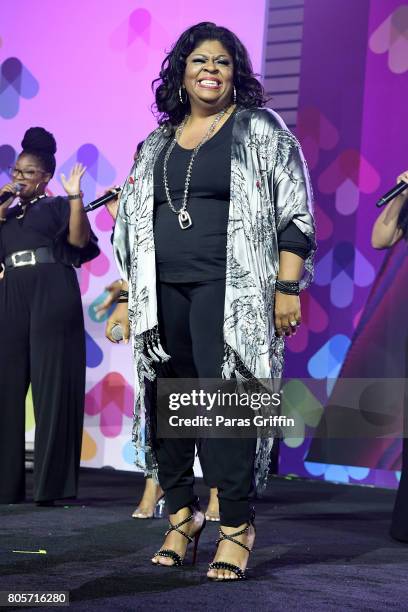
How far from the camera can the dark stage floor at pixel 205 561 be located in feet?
6.48

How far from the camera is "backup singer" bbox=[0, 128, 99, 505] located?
3928 mm

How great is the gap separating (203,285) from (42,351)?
178 centimetres

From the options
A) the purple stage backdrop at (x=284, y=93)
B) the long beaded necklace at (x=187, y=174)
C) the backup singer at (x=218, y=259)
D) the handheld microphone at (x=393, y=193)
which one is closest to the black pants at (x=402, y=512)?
the handheld microphone at (x=393, y=193)

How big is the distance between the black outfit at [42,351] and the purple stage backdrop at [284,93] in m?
1.24

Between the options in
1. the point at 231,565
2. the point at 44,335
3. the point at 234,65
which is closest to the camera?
the point at 231,565

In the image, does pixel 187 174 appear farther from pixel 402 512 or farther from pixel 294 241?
pixel 402 512

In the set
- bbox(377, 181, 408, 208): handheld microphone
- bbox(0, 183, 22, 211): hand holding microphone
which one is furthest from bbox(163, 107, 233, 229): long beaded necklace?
bbox(0, 183, 22, 211): hand holding microphone

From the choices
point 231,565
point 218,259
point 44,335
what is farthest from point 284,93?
point 231,565

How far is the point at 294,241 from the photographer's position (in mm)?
2268

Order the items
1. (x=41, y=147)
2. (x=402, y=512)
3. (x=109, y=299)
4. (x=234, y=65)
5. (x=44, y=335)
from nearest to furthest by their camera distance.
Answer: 1. (x=234, y=65)
2. (x=402, y=512)
3. (x=44, y=335)
4. (x=41, y=147)
5. (x=109, y=299)

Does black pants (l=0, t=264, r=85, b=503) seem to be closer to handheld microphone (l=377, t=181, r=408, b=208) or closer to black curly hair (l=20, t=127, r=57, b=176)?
black curly hair (l=20, t=127, r=57, b=176)

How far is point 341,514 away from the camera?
3.87 meters

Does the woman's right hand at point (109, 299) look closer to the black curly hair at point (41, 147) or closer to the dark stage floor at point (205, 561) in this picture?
the black curly hair at point (41, 147)

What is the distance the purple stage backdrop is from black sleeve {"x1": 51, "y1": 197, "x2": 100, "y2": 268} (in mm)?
1220
